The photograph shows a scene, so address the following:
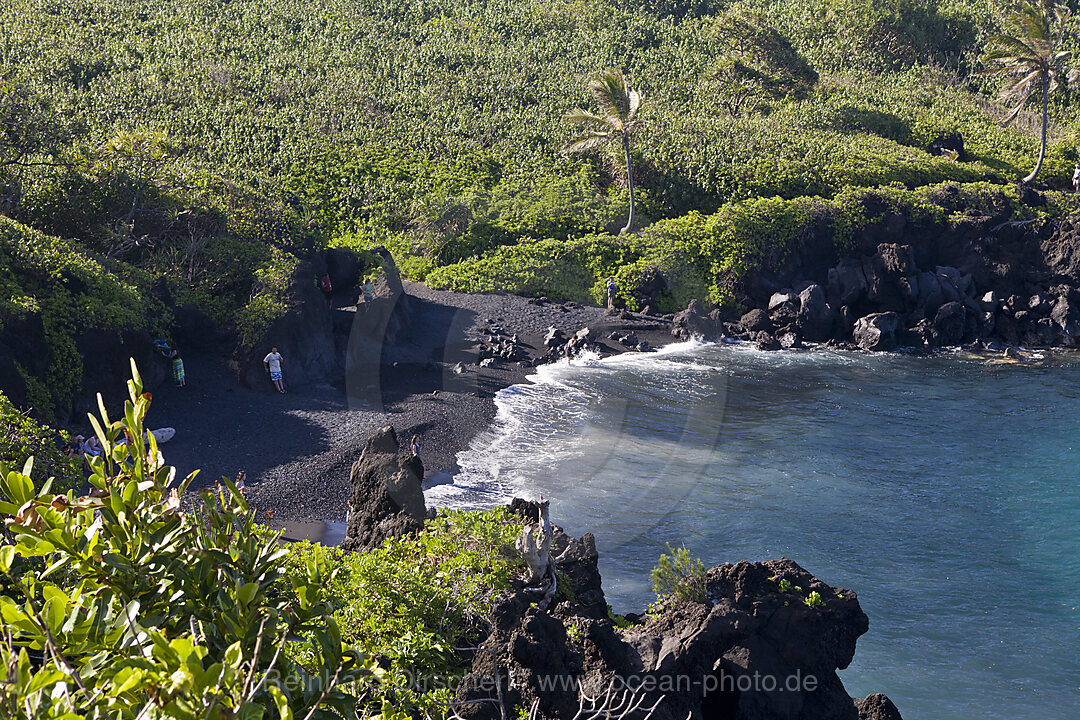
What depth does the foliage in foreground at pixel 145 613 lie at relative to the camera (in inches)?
123

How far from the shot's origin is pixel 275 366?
23422mm

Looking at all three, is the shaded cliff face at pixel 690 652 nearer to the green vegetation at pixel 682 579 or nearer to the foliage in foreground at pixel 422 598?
the green vegetation at pixel 682 579

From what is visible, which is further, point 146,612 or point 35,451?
point 35,451

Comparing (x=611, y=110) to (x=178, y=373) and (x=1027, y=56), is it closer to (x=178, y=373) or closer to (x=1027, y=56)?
(x=1027, y=56)

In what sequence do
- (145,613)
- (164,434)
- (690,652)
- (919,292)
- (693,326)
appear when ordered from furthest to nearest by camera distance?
(919,292) < (693,326) < (164,434) < (690,652) < (145,613)

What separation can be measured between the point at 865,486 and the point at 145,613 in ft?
63.5

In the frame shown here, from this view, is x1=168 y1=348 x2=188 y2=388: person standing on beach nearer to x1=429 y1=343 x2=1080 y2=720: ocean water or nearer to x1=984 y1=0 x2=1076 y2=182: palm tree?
x1=429 y1=343 x2=1080 y2=720: ocean water

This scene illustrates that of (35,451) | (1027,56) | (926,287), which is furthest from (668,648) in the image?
(1027,56)

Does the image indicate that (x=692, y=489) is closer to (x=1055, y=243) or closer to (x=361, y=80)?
(x=1055, y=243)

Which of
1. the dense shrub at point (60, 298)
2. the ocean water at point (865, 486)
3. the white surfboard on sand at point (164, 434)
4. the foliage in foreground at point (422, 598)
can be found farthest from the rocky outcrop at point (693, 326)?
the foliage in foreground at point (422, 598)

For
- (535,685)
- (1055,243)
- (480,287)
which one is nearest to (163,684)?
(535,685)

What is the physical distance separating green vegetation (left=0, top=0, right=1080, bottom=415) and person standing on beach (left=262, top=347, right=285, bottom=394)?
1.03 meters

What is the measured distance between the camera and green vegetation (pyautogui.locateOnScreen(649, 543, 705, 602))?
11.0m

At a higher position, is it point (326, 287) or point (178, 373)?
point (326, 287)
